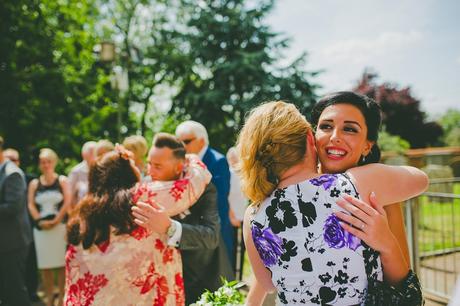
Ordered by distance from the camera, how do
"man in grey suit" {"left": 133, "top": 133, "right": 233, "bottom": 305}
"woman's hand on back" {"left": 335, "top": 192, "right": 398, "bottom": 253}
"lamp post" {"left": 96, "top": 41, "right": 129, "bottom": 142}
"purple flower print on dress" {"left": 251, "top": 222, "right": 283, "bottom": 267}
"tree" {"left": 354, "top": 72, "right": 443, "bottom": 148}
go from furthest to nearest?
"tree" {"left": 354, "top": 72, "right": 443, "bottom": 148}
"lamp post" {"left": 96, "top": 41, "right": 129, "bottom": 142}
"man in grey suit" {"left": 133, "top": 133, "right": 233, "bottom": 305}
"purple flower print on dress" {"left": 251, "top": 222, "right": 283, "bottom": 267}
"woman's hand on back" {"left": 335, "top": 192, "right": 398, "bottom": 253}

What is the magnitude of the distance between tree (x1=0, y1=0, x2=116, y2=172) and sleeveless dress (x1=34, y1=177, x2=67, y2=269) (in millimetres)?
3862

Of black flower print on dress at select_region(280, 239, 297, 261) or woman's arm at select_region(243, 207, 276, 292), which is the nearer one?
black flower print on dress at select_region(280, 239, 297, 261)

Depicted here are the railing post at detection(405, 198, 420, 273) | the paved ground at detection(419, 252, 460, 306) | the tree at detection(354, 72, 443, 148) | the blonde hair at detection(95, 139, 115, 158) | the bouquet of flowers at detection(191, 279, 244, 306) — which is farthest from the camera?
→ the tree at detection(354, 72, 443, 148)

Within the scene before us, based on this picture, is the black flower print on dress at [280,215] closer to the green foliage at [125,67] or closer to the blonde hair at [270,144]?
the blonde hair at [270,144]

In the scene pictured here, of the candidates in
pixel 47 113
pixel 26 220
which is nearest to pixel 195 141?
pixel 26 220

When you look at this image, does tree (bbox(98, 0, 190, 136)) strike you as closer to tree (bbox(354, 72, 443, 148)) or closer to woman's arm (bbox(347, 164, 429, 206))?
tree (bbox(354, 72, 443, 148))

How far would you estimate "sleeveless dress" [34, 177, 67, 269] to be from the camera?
16.8 feet

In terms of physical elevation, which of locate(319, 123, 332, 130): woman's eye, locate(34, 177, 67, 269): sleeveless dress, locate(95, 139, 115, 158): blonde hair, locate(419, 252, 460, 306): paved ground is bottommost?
locate(419, 252, 460, 306): paved ground

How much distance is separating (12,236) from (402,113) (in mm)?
28089

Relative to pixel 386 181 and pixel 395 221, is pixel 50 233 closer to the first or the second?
pixel 395 221

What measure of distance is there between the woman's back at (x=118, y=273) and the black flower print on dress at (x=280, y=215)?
1010mm

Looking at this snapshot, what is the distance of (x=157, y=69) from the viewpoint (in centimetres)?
1655

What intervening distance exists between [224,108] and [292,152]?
11227mm

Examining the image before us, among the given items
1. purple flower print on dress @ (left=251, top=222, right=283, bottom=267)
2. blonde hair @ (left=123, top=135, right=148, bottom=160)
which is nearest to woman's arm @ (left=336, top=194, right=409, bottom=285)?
purple flower print on dress @ (left=251, top=222, right=283, bottom=267)
